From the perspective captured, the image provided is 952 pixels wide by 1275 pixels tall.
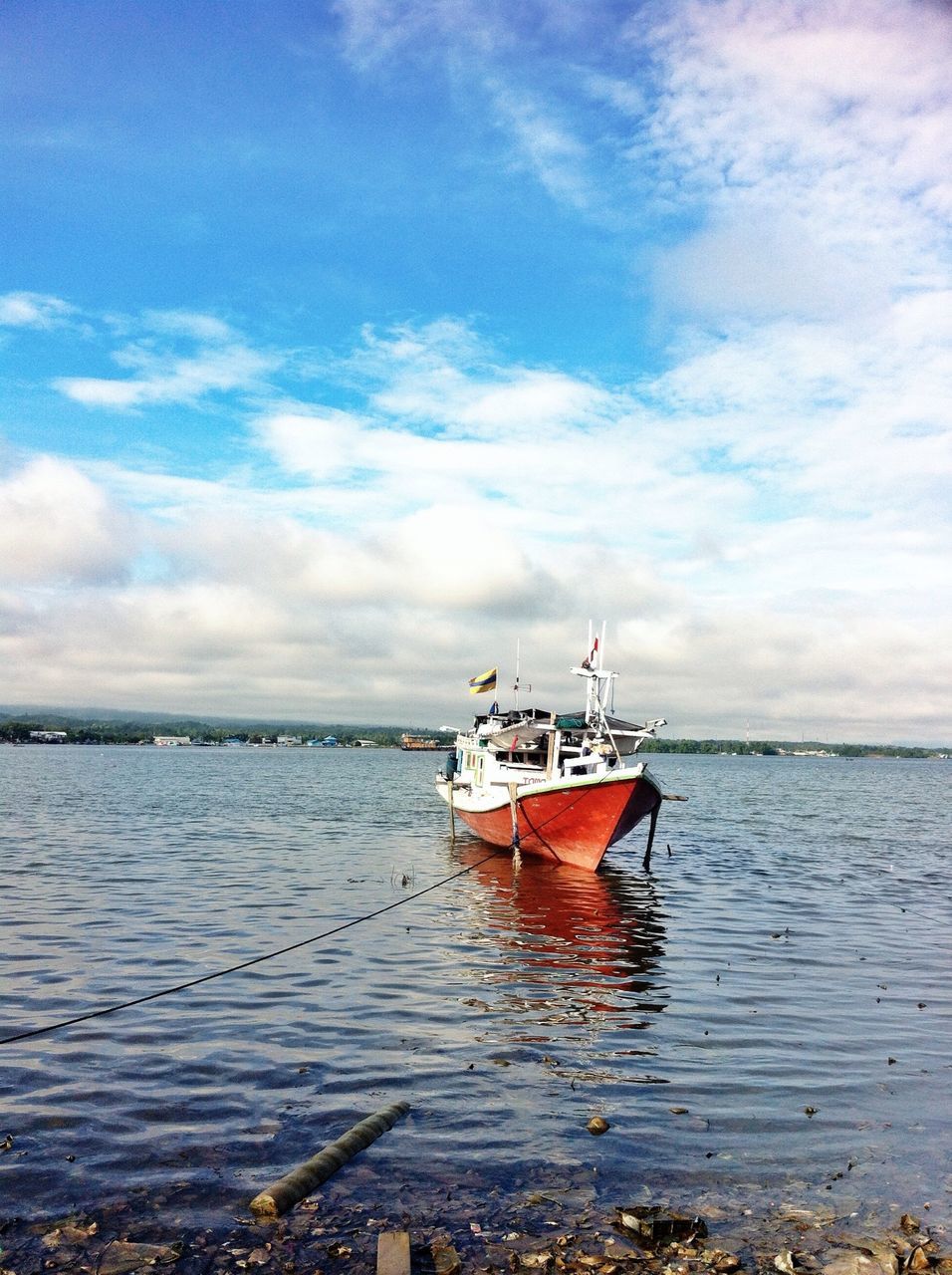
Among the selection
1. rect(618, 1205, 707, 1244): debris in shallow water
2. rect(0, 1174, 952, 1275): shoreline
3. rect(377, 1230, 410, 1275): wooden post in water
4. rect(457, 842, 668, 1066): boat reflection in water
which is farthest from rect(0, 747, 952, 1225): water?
rect(377, 1230, 410, 1275): wooden post in water

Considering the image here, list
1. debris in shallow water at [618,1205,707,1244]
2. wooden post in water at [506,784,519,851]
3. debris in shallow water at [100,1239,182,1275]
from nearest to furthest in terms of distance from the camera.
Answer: debris in shallow water at [100,1239,182,1275] → debris in shallow water at [618,1205,707,1244] → wooden post in water at [506,784,519,851]

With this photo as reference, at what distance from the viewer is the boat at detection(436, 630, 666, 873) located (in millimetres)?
30220

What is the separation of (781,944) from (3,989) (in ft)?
52.4

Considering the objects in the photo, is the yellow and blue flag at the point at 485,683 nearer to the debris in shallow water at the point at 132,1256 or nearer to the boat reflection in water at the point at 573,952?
the boat reflection in water at the point at 573,952

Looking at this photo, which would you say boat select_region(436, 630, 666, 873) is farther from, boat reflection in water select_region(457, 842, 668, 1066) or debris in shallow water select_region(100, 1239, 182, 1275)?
debris in shallow water select_region(100, 1239, 182, 1275)

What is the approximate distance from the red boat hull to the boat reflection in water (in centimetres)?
91

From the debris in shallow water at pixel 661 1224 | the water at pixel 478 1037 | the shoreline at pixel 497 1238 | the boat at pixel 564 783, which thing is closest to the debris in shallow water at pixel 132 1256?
the shoreline at pixel 497 1238

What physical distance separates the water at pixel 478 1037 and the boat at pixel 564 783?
1.97m

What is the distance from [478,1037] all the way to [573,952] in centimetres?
695

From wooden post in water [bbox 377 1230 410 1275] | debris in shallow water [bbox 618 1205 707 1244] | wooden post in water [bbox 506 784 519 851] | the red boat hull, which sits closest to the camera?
wooden post in water [bbox 377 1230 410 1275]

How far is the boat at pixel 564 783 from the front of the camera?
3022cm

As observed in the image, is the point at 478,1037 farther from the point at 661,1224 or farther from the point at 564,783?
the point at 564,783

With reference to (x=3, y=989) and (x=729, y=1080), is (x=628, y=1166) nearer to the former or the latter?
(x=729, y=1080)

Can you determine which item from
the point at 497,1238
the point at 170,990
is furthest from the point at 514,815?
the point at 497,1238
